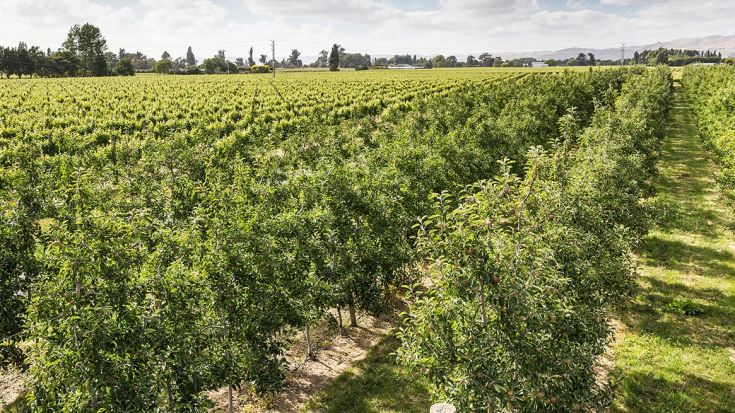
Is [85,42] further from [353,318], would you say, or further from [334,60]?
[353,318]

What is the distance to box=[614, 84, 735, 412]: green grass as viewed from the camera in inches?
503

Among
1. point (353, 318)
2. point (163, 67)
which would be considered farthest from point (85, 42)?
point (353, 318)

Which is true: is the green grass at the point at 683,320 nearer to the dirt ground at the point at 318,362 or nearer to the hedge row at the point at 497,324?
the hedge row at the point at 497,324

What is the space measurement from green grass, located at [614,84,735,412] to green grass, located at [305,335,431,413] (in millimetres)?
5385

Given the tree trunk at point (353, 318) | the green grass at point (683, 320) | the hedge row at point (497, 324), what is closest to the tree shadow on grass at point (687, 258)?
the green grass at point (683, 320)

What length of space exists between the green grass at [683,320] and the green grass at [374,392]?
5385 millimetres

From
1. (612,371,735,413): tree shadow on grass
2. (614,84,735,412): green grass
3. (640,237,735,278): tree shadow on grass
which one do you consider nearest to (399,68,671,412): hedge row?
(612,371,735,413): tree shadow on grass

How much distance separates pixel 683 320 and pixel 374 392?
11.7m

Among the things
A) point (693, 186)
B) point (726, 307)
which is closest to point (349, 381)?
point (726, 307)

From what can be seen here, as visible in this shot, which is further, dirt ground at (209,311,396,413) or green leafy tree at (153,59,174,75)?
green leafy tree at (153,59,174,75)

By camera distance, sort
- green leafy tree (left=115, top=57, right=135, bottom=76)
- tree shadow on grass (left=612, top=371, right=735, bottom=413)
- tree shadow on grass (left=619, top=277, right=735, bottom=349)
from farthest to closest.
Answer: green leafy tree (left=115, top=57, right=135, bottom=76) < tree shadow on grass (left=619, top=277, right=735, bottom=349) < tree shadow on grass (left=612, top=371, right=735, bottom=413)

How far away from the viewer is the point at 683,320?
54.1 feet

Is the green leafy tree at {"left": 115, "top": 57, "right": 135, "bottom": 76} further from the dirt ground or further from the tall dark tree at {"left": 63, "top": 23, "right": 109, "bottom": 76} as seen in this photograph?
the dirt ground

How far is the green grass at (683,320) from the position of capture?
12.8 meters
